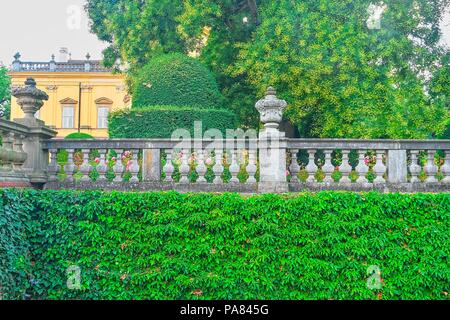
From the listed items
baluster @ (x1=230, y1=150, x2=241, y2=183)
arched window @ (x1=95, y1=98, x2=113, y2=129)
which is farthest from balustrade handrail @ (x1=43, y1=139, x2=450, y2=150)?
arched window @ (x1=95, y1=98, x2=113, y2=129)

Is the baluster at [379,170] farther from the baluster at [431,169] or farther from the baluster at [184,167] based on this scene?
the baluster at [184,167]

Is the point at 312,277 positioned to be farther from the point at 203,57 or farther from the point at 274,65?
the point at 203,57

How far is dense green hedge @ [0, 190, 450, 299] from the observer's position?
5.92 metres

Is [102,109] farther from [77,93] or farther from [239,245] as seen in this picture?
[239,245]

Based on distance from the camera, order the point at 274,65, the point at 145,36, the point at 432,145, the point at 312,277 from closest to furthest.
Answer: the point at 312,277
the point at 432,145
the point at 274,65
the point at 145,36

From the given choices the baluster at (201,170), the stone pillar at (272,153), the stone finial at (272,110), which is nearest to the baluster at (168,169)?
the baluster at (201,170)

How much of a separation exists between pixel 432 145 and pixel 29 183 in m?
6.51

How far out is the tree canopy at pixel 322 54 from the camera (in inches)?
442

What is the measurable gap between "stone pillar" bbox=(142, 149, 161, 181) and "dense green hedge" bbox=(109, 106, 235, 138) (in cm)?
144

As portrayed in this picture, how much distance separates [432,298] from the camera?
234 inches

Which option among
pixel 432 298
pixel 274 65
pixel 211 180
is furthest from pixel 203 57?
pixel 432 298

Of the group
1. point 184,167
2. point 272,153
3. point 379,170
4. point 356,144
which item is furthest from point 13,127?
point 379,170

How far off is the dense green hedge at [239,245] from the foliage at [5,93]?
35317mm

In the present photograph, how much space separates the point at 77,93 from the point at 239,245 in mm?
30891
